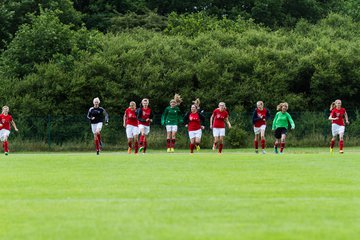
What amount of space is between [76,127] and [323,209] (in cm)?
3687

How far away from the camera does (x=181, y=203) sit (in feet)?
43.3

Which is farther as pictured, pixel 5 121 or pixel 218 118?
pixel 5 121

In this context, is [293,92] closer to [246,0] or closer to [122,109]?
[122,109]

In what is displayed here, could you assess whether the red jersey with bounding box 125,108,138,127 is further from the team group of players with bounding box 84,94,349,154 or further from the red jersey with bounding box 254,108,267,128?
the red jersey with bounding box 254,108,267,128

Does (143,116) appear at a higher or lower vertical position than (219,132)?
higher

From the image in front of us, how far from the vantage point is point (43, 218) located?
11.6 m

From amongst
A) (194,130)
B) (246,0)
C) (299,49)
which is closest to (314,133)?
(299,49)

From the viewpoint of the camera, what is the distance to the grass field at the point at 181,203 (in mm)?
10258

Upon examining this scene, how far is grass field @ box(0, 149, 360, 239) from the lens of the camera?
10258 millimetres

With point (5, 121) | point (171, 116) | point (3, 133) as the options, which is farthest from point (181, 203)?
point (5, 121)

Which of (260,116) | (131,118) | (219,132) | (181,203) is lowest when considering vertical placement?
(181,203)

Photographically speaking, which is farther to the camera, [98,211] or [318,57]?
[318,57]

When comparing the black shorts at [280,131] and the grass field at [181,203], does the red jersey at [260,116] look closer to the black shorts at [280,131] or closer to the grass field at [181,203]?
the black shorts at [280,131]

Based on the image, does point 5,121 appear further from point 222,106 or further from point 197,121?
point 222,106
